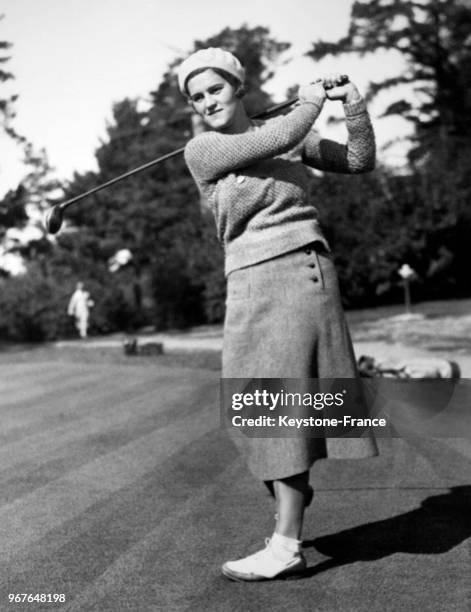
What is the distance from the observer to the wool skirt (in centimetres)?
272

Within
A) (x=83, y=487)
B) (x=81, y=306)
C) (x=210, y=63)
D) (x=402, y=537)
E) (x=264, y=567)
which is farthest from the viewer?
(x=81, y=306)

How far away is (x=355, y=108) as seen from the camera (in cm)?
275

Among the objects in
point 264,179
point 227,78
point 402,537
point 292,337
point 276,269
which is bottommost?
point 402,537

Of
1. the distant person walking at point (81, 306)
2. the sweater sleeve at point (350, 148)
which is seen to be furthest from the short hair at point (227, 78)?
the distant person walking at point (81, 306)

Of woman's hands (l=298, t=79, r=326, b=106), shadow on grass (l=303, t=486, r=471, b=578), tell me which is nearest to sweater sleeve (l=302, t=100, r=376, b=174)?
woman's hands (l=298, t=79, r=326, b=106)

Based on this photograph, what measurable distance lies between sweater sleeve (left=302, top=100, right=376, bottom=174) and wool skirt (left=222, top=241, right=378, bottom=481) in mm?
323

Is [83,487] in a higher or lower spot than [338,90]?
lower

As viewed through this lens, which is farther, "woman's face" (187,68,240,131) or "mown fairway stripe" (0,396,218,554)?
"mown fairway stripe" (0,396,218,554)

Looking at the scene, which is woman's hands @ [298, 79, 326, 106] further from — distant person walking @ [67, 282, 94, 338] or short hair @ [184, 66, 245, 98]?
distant person walking @ [67, 282, 94, 338]

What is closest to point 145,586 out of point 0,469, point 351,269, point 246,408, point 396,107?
point 246,408

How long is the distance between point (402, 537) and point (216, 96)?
5.51 ft

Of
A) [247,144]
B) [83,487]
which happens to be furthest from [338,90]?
[83,487]

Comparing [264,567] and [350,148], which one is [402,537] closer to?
[264,567]

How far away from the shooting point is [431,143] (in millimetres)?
22469
